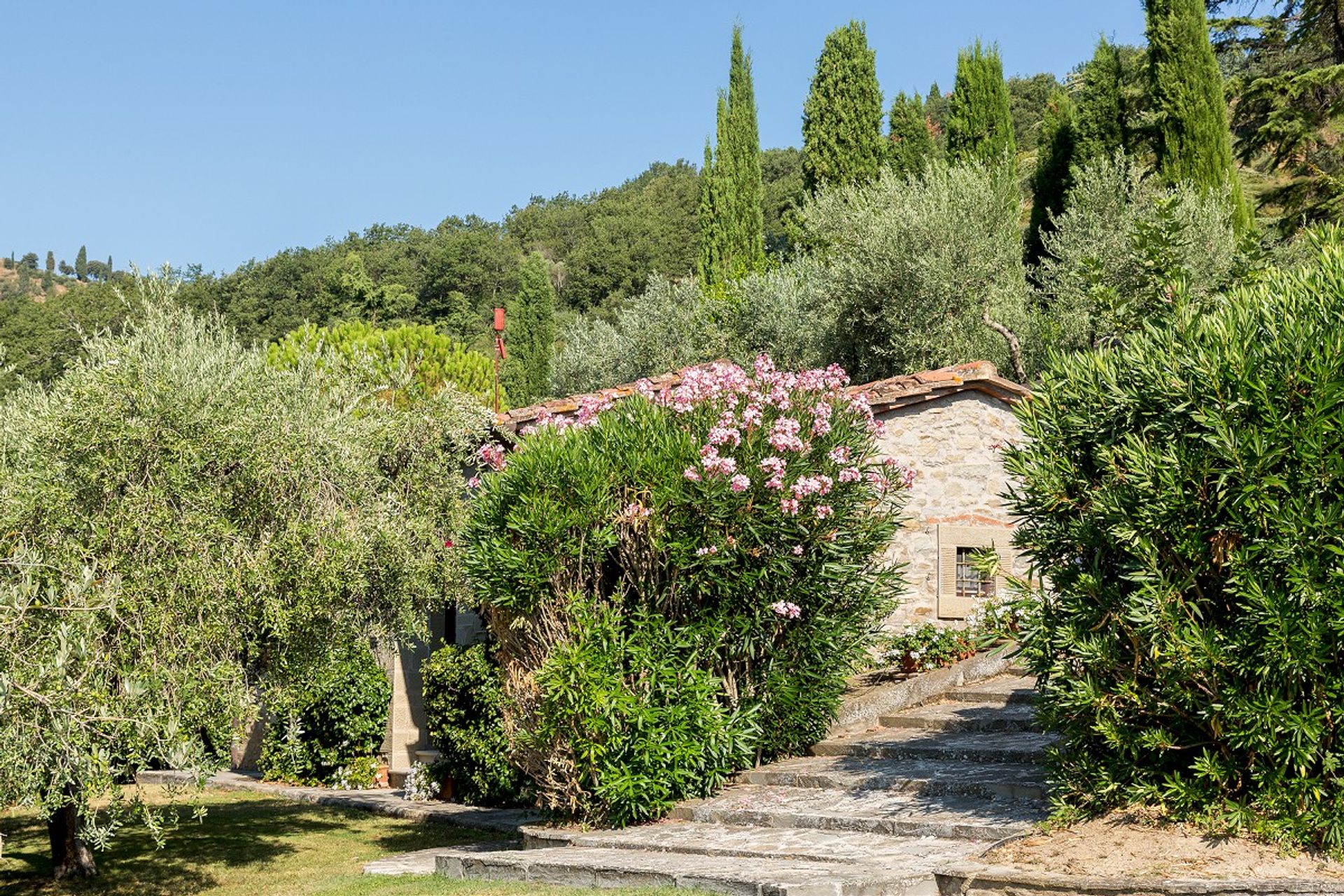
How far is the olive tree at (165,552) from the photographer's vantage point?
26.8 feet

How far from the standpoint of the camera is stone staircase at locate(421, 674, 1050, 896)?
8055 mm

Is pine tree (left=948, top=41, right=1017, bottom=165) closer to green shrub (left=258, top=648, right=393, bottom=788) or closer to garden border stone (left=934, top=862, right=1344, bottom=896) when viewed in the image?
green shrub (left=258, top=648, right=393, bottom=788)

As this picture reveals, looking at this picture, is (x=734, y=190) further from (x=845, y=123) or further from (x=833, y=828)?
(x=833, y=828)

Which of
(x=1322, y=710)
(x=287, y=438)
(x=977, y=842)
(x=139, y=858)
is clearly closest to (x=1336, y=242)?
(x=1322, y=710)

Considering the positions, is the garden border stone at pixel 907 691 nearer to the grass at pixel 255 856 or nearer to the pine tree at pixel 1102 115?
the grass at pixel 255 856

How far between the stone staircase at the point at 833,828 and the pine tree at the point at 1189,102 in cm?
1712

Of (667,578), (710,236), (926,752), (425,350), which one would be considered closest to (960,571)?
(926,752)

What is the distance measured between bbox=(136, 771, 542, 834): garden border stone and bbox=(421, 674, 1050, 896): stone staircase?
86.0 inches

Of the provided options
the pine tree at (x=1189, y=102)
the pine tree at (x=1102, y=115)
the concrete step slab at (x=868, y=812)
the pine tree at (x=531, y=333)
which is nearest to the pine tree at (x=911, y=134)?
the pine tree at (x=1102, y=115)

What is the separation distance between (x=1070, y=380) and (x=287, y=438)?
687 centimetres

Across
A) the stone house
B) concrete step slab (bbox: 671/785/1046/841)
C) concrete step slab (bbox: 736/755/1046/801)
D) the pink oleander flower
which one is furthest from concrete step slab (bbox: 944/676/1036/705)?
the pink oleander flower

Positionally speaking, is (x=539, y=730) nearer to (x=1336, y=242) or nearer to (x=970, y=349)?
(x=1336, y=242)

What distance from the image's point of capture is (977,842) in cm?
859

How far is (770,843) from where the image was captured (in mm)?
9211
